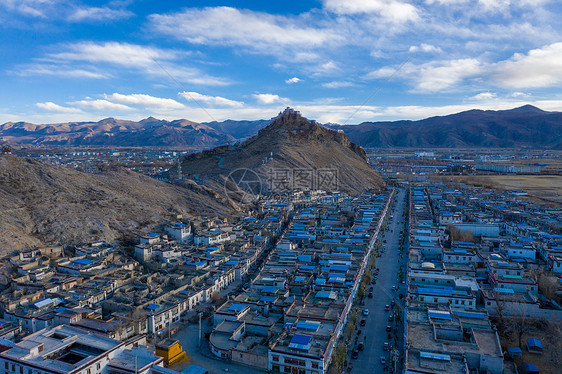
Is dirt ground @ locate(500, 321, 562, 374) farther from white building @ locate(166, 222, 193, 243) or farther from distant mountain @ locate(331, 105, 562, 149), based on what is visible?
distant mountain @ locate(331, 105, 562, 149)

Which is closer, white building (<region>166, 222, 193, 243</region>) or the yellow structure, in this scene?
the yellow structure

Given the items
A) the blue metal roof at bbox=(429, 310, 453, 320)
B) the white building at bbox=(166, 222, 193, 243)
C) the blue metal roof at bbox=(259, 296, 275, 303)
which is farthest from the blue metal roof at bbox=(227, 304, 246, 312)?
the white building at bbox=(166, 222, 193, 243)

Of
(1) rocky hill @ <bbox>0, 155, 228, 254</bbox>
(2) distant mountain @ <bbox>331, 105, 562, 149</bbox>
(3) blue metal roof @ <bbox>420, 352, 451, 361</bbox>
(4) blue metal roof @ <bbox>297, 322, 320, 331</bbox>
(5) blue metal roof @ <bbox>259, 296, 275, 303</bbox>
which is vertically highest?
(2) distant mountain @ <bbox>331, 105, 562, 149</bbox>

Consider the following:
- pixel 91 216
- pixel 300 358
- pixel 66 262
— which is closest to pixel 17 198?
pixel 91 216

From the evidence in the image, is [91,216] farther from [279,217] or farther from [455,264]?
[455,264]

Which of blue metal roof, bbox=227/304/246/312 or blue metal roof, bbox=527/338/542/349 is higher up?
blue metal roof, bbox=227/304/246/312

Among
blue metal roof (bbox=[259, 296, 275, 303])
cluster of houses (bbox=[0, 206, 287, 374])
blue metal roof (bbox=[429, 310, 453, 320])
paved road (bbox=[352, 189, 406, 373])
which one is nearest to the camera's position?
cluster of houses (bbox=[0, 206, 287, 374])

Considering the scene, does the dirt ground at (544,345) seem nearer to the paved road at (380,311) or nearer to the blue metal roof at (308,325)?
the paved road at (380,311)

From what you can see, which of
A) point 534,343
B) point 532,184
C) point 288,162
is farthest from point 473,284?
point 532,184
